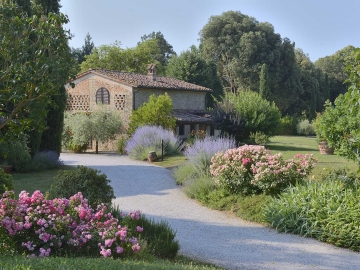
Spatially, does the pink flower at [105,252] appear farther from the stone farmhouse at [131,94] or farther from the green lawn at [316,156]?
the stone farmhouse at [131,94]

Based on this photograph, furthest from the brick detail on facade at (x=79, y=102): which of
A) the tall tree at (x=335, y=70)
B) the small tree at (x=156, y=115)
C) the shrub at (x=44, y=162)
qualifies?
the tall tree at (x=335, y=70)

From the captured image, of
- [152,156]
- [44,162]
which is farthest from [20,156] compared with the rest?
[152,156]

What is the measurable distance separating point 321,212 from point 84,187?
4.50 m

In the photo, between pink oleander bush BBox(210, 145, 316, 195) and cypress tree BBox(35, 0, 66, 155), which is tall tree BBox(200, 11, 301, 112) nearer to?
cypress tree BBox(35, 0, 66, 155)

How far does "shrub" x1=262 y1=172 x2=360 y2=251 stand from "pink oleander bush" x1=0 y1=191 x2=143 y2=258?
3.93 meters

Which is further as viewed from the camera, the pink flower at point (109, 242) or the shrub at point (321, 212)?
the shrub at point (321, 212)

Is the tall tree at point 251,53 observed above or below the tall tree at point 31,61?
above

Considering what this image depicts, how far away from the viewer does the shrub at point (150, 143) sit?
19.7 m

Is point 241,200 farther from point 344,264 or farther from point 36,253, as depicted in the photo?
point 36,253

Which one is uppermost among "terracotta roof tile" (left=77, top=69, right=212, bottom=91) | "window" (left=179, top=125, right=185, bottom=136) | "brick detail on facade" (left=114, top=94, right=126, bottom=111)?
"terracotta roof tile" (left=77, top=69, right=212, bottom=91)

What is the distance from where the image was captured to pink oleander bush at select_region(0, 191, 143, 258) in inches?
205

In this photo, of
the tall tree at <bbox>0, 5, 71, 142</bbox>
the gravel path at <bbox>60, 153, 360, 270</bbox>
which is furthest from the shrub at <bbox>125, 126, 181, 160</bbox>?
the tall tree at <bbox>0, 5, 71, 142</bbox>

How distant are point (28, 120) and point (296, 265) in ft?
15.4

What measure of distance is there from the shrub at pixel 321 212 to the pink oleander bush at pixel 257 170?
1.99 feet
